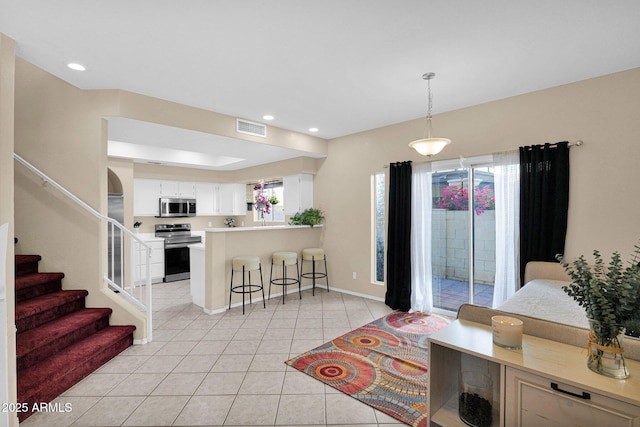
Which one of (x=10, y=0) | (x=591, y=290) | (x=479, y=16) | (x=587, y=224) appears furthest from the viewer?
(x=587, y=224)

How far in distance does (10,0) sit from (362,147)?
4.11 meters

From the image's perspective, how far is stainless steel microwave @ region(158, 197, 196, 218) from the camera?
6367mm

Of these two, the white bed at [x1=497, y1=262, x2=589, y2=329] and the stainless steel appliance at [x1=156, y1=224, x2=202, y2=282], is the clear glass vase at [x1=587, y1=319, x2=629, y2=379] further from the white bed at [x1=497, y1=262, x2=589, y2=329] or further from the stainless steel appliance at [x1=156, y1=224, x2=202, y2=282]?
the stainless steel appliance at [x1=156, y1=224, x2=202, y2=282]

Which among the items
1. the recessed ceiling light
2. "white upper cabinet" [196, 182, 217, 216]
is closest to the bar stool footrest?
the recessed ceiling light

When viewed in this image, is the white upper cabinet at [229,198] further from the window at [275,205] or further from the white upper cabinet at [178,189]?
the window at [275,205]

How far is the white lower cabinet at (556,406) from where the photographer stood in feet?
3.89

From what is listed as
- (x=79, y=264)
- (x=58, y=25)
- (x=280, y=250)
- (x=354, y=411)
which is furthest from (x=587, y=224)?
(x=79, y=264)

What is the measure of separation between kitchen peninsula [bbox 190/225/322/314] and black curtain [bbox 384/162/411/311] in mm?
1698

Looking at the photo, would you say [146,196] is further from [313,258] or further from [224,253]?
[313,258]

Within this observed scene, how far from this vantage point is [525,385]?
4.58 ft

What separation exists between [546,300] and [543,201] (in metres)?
1.27

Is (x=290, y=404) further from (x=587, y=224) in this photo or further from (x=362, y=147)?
(x=362, y=147)

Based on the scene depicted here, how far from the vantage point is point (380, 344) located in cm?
322

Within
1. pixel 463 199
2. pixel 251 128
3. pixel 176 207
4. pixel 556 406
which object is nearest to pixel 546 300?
pixel 556 406
